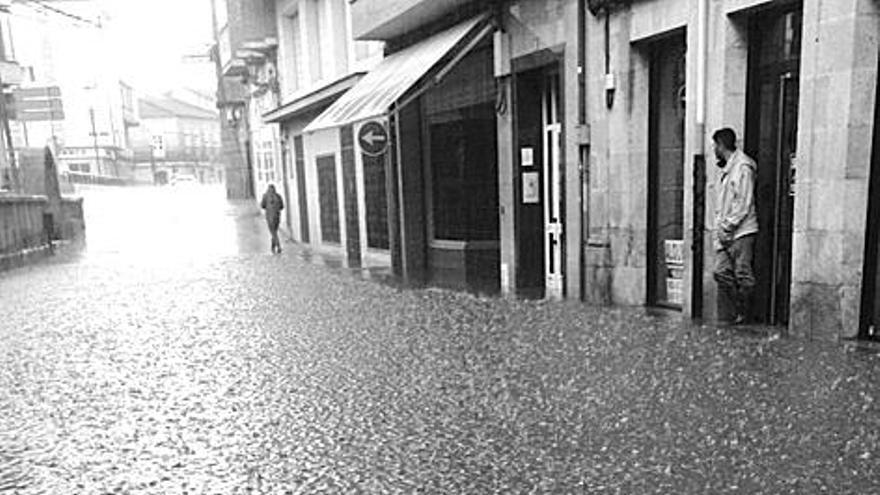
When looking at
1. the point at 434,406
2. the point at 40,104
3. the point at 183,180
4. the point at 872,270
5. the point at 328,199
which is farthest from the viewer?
the point at 183,180

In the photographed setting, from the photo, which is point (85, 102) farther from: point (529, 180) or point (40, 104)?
point (529, 180)

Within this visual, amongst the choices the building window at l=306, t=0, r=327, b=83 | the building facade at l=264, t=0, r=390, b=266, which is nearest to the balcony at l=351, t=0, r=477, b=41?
the building facade at l=264, t=0, r=390, b=266

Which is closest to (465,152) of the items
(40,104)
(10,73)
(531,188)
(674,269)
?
(531,188)

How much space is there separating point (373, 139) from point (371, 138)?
39 millimetres

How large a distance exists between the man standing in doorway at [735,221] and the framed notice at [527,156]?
3.70 m

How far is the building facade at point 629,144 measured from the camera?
230 inches

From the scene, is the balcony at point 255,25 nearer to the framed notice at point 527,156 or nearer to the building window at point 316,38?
the building window at point 316,38

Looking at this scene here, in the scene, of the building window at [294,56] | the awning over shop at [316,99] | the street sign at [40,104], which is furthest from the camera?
the street sign at [40,104]

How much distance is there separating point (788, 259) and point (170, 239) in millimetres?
19581

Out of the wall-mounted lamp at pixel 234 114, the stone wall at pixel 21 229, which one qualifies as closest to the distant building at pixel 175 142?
the wall-mounted lamp at pixel 234 114

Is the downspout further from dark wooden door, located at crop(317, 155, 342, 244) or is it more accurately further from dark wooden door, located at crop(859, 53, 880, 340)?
dark wooden door, located at crop(317, 155, 342, 244)

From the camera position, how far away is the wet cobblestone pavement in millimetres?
4008

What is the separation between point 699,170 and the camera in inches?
283

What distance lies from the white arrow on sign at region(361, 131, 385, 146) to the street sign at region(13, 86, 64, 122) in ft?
46.4
